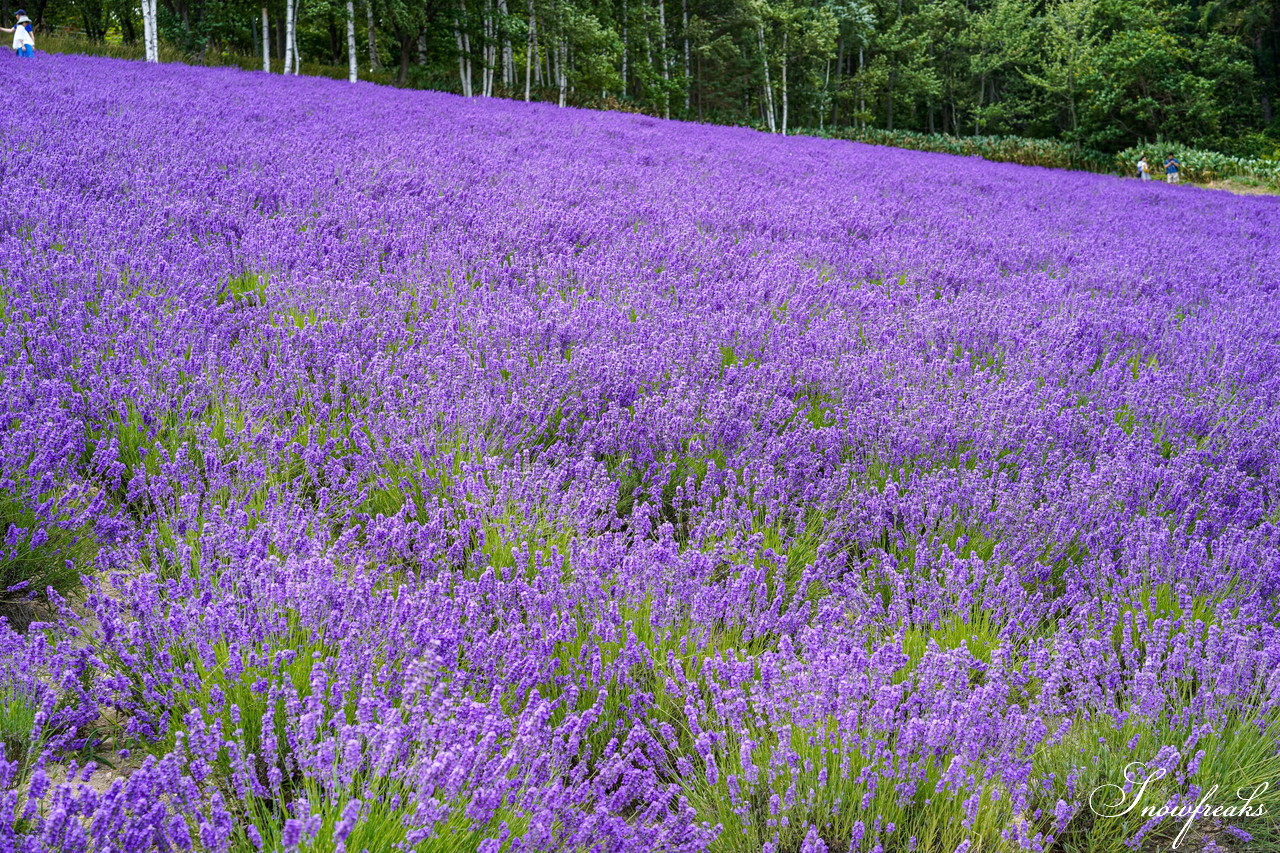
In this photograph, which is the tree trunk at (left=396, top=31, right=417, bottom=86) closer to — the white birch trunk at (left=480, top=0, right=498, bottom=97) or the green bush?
the white birch trunk at (left=480, top=0, right=498, bottom=97)

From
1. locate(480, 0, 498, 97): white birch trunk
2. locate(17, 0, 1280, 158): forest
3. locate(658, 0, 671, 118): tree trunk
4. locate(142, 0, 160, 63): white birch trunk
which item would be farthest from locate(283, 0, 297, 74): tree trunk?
locate(658, 0, 671, 118): tree trunk

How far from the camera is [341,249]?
4.27 meters

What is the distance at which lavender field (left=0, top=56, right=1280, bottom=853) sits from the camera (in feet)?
4.70

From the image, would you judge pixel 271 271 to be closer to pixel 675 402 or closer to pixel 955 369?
pixel 675 402

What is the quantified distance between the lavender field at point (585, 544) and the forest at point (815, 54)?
19.6 metres

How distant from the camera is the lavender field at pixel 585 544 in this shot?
56.4 inches

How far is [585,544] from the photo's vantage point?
6.94 ft

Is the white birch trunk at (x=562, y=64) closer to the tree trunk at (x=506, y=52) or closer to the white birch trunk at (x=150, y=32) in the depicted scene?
the tree trunk at (x=506, y=52)

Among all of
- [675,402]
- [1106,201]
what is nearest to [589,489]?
[675,402]

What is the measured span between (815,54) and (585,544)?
40.4 m

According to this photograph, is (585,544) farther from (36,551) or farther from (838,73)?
(838,73)

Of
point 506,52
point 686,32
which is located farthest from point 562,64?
point 686,32

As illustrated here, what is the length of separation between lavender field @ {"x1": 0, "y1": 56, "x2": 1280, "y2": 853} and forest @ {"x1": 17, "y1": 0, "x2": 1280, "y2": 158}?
19585 millimetres

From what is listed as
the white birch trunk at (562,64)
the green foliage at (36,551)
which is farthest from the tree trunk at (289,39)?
the green foliage at (36,551)
